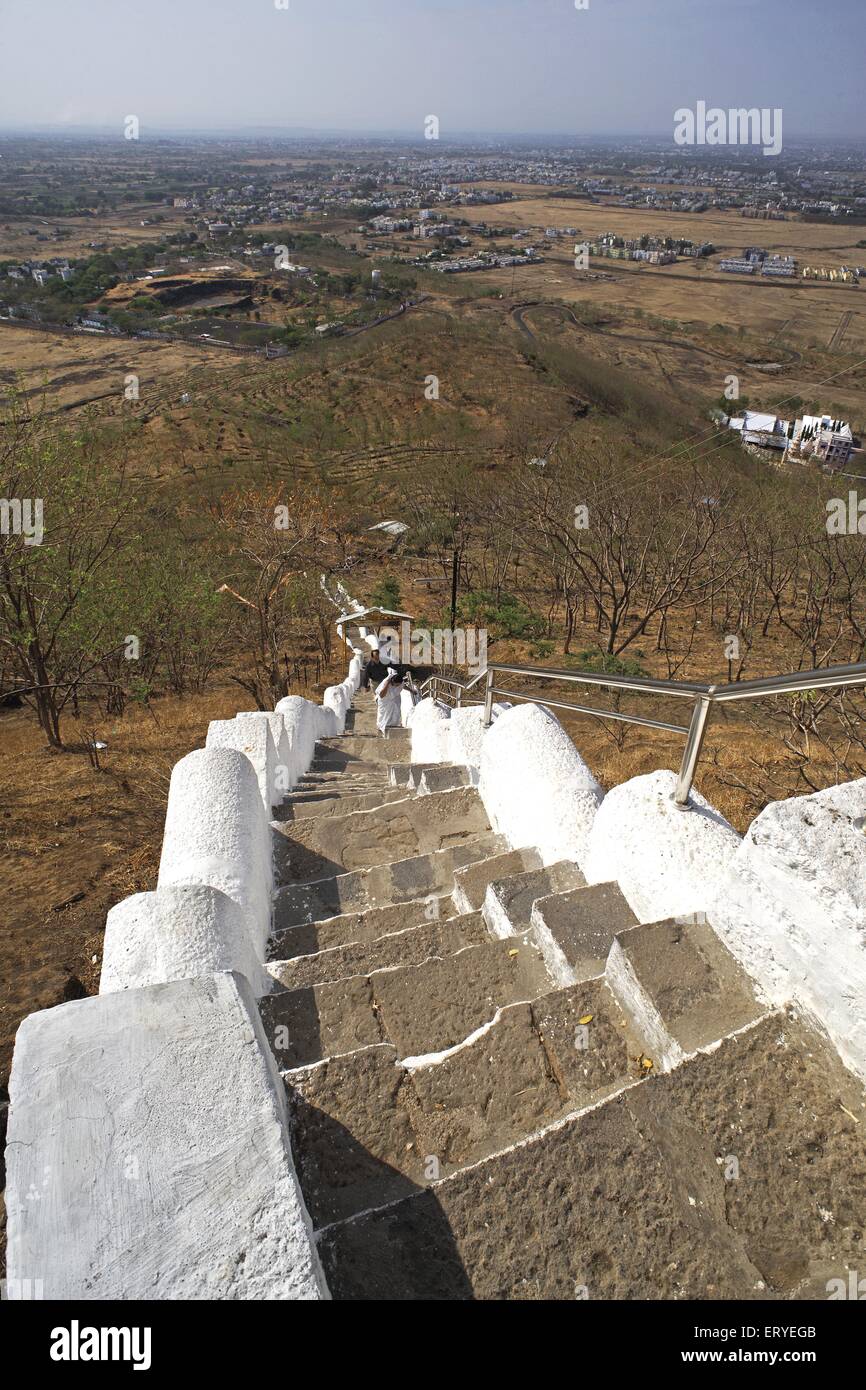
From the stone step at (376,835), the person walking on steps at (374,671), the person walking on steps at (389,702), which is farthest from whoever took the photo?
the person walking on steps at (374,671)

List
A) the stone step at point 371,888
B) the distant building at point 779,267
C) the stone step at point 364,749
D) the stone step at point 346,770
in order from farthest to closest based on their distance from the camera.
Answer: the distant building at point 779,267
the stone step at point 364,749
the stone step at point 346,770
the stone step at point 371,888

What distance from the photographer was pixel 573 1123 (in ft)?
6.59

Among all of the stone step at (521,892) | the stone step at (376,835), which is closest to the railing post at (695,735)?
the stone step at (521,892)

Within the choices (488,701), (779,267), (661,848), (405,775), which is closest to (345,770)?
(405,775)

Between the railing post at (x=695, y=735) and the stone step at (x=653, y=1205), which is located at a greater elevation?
the railing post at (x=695, y=735)

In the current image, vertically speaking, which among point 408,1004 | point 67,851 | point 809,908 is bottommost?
point 67,851

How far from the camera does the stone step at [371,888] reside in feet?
13.6

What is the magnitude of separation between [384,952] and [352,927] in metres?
0.43

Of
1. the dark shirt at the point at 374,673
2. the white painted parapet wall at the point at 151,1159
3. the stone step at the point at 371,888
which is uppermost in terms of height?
the white painted parapet wall at the point at 151,1159

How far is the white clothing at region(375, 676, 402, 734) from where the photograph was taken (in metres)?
11.2

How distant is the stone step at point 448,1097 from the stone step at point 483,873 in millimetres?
1279

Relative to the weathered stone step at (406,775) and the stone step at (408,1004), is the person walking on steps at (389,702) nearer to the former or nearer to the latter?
the weathered stone step at (406,775)

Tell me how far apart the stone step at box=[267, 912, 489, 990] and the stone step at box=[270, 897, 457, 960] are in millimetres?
139

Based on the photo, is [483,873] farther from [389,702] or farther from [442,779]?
[389,702]
